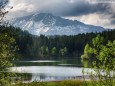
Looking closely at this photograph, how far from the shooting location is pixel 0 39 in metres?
15.9

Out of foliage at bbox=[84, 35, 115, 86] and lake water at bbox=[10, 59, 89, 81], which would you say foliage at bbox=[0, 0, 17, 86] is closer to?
foliage at bbox=[84, 35, 115, 86]

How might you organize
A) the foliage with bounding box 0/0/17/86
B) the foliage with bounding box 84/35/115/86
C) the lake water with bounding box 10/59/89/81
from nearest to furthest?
the foliage with bounding box 84/35/115/86, the foliage with bounding box 0/0/17/86, the lake water with bounding box 10/59/89/81

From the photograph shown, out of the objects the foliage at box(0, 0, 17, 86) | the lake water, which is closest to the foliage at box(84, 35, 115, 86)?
the foliage at box(0, 0, 17, 86)

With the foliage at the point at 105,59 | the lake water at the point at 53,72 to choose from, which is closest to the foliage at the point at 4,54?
the foliage at the point at 105,59

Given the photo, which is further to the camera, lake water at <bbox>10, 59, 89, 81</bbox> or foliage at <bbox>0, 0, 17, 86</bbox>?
lake water at <bbox>10, 59, 89, 81</bbox>

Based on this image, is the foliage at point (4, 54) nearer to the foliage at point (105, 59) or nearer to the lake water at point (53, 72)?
the foliage at point (105, 59)

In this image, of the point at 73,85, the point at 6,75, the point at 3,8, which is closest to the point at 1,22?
the point at 3,8

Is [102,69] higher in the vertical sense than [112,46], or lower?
lower

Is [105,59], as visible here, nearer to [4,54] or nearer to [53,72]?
[4,54]

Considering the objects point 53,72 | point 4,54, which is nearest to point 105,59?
point 4,54

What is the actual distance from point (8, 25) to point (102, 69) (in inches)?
243

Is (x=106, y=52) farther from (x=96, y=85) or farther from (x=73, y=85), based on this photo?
(x=73, y=85)

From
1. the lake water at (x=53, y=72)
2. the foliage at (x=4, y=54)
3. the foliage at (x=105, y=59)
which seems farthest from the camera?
the lake water at (x=53, y=72)

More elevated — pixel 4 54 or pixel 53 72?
pixel 4 54
